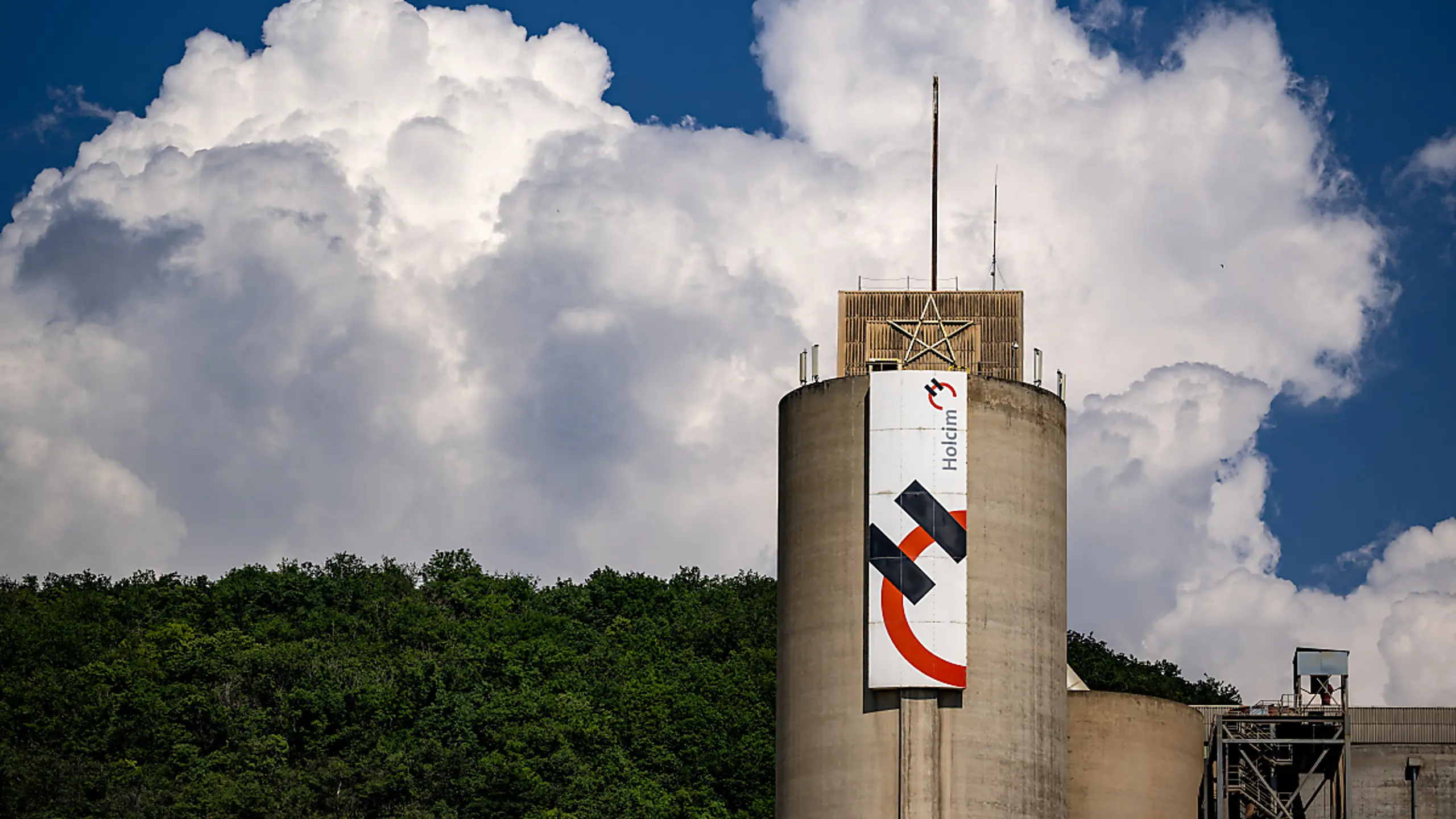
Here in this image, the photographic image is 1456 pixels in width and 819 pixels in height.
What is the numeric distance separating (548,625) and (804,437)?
301 ft

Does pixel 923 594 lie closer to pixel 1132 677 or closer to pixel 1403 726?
pixel 1403 726

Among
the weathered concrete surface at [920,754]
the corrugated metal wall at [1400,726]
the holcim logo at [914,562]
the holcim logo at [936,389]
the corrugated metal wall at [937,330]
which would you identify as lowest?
the weathered concrete surface at [920,754]

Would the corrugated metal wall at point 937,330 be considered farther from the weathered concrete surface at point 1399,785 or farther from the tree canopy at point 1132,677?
the tree canopy at point 1132,677

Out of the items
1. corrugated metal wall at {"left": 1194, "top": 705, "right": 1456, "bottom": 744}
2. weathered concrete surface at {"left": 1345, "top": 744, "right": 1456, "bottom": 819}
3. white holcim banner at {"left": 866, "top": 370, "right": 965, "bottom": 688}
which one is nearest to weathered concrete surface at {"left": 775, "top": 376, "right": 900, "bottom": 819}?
white holcim banner at {"left": 866, "top": 370, "right": 965, "bottom": 688}

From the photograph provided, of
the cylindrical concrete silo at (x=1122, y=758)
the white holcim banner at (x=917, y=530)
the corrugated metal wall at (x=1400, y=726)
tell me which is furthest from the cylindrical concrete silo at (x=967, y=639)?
the corrugated metal wall at (x=1400, y=726)

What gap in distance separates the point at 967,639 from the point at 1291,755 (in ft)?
A: 72.4

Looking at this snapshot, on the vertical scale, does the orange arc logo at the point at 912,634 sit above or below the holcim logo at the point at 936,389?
below

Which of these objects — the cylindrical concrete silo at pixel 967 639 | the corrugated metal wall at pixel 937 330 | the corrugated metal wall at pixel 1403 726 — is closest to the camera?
the cylindrical concrete silo at pixel 967 639

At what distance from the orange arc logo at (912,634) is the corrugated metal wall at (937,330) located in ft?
27.8

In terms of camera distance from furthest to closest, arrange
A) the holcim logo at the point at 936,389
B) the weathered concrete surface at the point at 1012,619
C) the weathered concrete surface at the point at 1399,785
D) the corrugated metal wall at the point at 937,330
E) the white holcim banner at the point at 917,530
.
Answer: the weathered concrete surface at the point at 1399,785, the corrugated metal wall at the point at 937,330, the holcim logo at the point at 936,389, the white holcim banner at the point at 917,530, the weathered concrete surface at the point at 1012,619

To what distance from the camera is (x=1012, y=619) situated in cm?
7575

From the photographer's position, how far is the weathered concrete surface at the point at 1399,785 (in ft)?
297

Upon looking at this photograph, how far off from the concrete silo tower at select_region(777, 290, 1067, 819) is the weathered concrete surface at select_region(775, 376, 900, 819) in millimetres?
60

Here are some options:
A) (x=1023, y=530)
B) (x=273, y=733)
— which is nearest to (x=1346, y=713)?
(x=1023, y=530)
